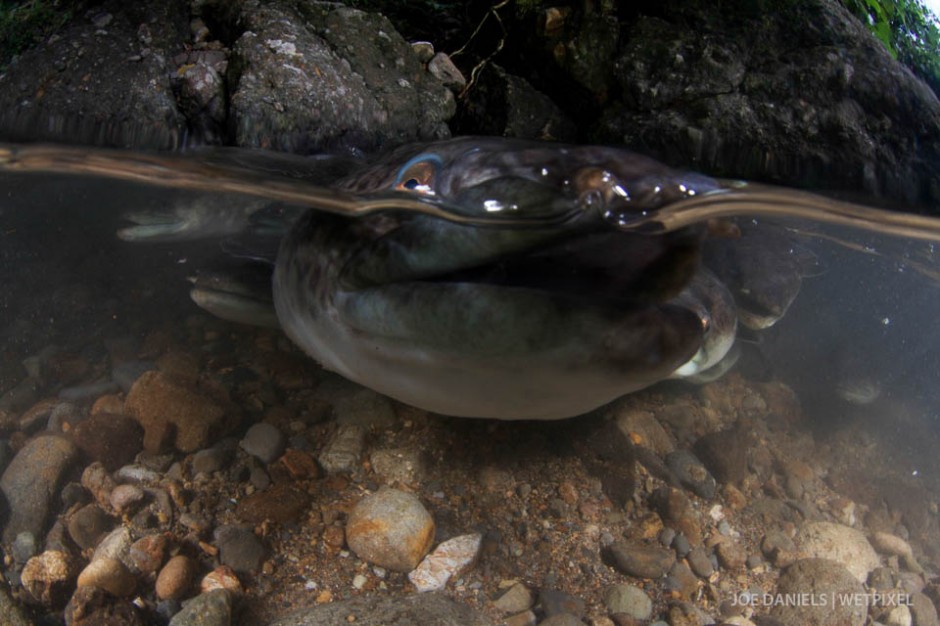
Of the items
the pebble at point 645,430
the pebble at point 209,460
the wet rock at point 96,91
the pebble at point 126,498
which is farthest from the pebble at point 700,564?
the wet rock at point 96,91

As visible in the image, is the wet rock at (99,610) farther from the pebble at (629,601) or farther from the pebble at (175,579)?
the pebble at (629,601)

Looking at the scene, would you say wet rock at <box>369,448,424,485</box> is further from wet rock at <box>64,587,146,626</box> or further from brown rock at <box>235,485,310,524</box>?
wet rock at <box>64,587,146,626</box>

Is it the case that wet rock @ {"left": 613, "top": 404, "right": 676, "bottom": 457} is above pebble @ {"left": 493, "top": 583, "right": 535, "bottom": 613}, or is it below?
above

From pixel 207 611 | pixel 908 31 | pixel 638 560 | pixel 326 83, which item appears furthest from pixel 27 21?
pixel 908 31

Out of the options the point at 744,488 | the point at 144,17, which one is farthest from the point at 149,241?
the point at 744,488

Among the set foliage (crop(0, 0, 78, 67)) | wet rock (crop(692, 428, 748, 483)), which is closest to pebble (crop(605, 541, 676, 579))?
wet rock (crop(692, 428, 748, 483))

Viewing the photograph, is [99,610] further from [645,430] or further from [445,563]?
[645,430]

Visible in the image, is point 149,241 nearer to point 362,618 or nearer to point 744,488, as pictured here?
point 362,618
